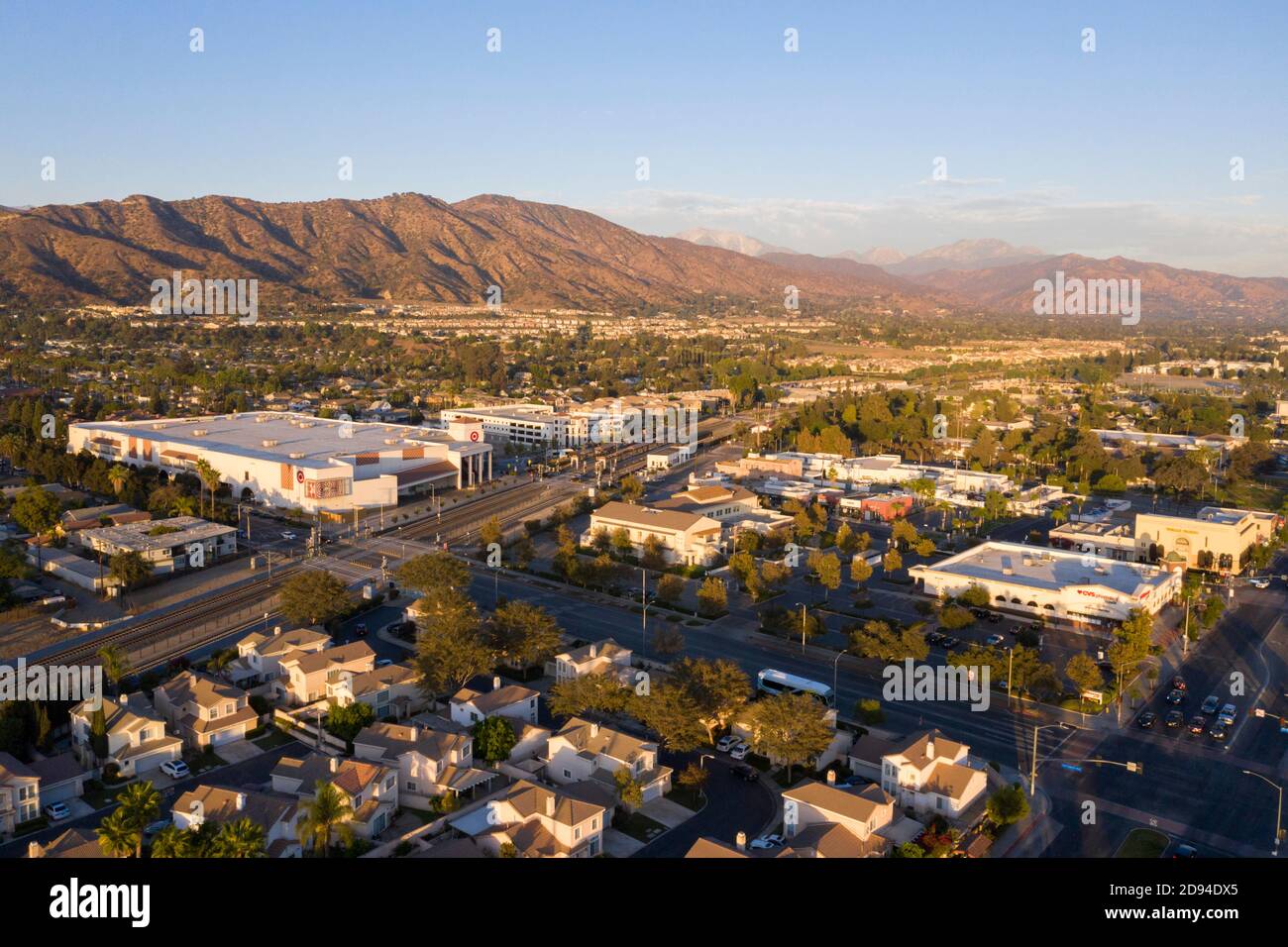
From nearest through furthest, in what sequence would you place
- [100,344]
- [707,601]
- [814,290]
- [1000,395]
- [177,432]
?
[707,601] < [177,432] < [1000,395] < [100,344] < [814,290]

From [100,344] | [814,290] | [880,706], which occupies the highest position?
[814,290]

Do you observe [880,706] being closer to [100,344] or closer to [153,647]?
[153,647]

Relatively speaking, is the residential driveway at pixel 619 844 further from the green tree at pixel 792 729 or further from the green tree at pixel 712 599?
the green tree at pixel 712 599

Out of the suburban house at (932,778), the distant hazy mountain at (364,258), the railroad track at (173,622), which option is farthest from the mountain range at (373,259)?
the suburban house at (932,778)

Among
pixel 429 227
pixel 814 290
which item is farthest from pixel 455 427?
pixel 814 290

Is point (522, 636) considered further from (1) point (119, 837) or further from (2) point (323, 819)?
(1) point (119, 837)

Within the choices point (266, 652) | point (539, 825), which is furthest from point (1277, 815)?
point (266, 652)

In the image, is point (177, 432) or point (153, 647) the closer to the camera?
point (153, 647)
